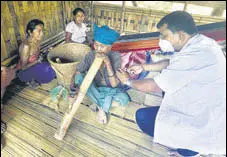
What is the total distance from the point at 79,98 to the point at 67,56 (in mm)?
942

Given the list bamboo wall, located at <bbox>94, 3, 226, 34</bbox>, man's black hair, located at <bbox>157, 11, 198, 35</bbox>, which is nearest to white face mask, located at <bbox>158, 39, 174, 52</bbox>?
man's black hair, located at <bbox>157, 11, 198, 35</bbox>

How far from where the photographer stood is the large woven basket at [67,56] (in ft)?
6.15

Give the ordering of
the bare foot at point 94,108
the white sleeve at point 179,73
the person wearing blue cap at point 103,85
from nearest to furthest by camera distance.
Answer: the white sleeve at point 179,73 < the person wearing blue cap at point 103,85 < the bare foot at point 94,108

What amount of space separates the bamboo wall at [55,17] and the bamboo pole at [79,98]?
131cm

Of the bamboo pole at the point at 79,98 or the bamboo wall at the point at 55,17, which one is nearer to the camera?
the bamboo pole at the point at 79,98

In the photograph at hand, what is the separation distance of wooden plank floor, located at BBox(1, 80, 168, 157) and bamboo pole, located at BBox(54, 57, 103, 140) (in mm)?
72

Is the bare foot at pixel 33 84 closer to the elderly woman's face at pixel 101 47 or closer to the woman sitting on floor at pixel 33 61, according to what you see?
the woman sitting on floor at pixel 33 61

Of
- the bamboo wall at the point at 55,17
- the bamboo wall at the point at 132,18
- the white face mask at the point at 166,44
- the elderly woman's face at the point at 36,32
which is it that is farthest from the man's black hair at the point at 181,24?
the bamboo wall at the point at 132,18

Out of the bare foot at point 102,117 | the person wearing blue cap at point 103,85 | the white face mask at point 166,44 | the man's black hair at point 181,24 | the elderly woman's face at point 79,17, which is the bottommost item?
the bare foot at point 102,117

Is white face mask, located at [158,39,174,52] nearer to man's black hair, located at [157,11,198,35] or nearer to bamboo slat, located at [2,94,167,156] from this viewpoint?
man's black hair, located at [157,11,198,35]

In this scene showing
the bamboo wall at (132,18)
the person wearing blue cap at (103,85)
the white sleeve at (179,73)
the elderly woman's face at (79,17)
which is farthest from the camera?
the bamboo wall at (132,18)

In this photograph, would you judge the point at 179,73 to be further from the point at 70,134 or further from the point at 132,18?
the point at 132,18

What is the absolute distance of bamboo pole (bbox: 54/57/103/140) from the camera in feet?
4.65

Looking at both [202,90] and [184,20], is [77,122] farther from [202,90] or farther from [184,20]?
[184,20]
